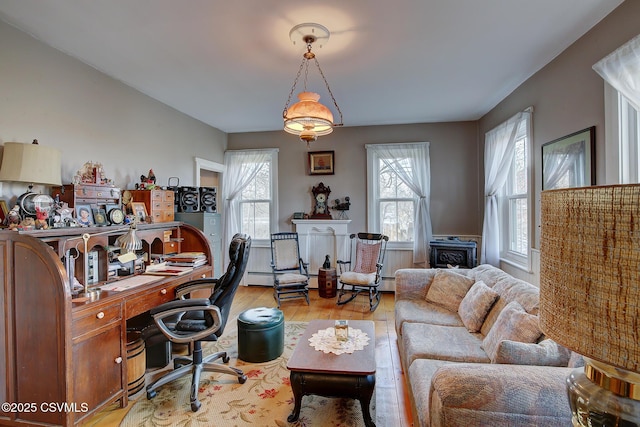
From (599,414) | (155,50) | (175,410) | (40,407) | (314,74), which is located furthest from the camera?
(314,74)

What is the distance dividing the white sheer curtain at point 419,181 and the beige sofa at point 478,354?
1635mm

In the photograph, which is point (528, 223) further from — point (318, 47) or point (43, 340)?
point (43, 340)

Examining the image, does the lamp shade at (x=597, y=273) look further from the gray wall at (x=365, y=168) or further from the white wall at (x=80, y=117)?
the gray wall at (x=365, y=168)

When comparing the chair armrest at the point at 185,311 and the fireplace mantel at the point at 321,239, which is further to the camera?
the fireplace mantel at the point at 321,239

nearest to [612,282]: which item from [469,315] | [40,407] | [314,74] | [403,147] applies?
[469,315]

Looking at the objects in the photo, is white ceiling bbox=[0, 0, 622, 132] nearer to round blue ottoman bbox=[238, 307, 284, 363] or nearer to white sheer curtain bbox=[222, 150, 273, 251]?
white sheer curtain bbox=[222, 150, 273, 251]

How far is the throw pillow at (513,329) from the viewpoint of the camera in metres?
1.80

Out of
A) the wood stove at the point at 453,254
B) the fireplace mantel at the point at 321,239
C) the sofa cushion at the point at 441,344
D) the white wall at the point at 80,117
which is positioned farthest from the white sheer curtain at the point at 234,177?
the sofa cushion at the point at 441,344

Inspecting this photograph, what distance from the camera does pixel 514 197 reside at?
390cm

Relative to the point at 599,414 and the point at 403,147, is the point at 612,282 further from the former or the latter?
the point at 403,147

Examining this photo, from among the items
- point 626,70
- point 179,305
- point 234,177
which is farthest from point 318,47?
point 234,177

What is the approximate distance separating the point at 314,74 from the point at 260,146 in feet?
8.53

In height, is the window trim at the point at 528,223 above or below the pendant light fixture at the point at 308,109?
below

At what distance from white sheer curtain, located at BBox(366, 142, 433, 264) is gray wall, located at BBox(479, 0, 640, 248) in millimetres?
1679
